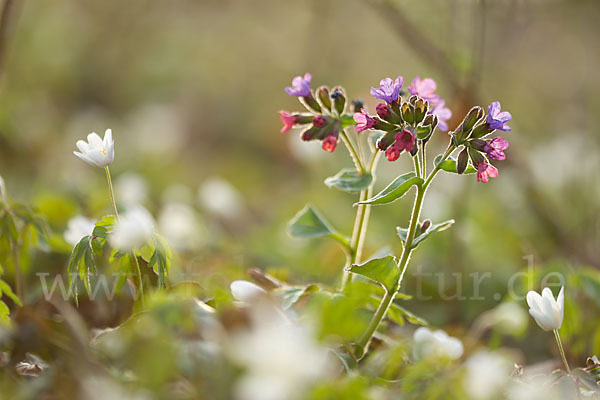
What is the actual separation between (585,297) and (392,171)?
5.02ft

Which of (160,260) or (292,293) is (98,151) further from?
(292,293)

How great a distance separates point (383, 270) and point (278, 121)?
131 inches

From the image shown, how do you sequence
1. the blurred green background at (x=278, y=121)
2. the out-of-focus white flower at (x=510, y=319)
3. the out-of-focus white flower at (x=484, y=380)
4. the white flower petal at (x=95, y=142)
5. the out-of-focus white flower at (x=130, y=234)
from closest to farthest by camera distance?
1. the out-of-focus white flower at (x=484, y=380)
2. the out-of-focus white flower at (x=130, y=234)
3. the white flower petal at (x=95, y=142)
4. the out-of-focus white flower at (x=510, y=319)
5. the blurred green background at (x=278, y=121)

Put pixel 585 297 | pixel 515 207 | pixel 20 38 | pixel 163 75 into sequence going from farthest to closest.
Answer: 1. pixel 163 75
2. pixel 20 38
3. pixel 515 207
4. pixel 585 297

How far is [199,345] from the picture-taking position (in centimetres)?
77

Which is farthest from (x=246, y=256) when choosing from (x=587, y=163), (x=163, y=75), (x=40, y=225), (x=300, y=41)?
(x=300, y=41)

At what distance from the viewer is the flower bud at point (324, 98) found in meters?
1.09

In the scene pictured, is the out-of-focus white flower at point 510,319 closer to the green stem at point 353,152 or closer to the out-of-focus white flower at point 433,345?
the out-of-focus white flower at point 433,345

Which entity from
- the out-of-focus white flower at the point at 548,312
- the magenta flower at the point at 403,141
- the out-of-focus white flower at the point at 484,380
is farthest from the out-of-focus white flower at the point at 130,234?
the out-of-focus white flower at the point at 548,312

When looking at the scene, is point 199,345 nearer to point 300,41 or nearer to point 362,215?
point 362,215

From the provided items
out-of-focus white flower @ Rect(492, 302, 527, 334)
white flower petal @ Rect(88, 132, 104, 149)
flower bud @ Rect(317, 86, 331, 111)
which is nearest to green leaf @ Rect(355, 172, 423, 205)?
flower bud @ Rect(317, 86, 331, 111)

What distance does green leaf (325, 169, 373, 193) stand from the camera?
1.06 metres

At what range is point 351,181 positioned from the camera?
108 centimetres

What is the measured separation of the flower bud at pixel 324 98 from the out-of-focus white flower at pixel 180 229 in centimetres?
86
